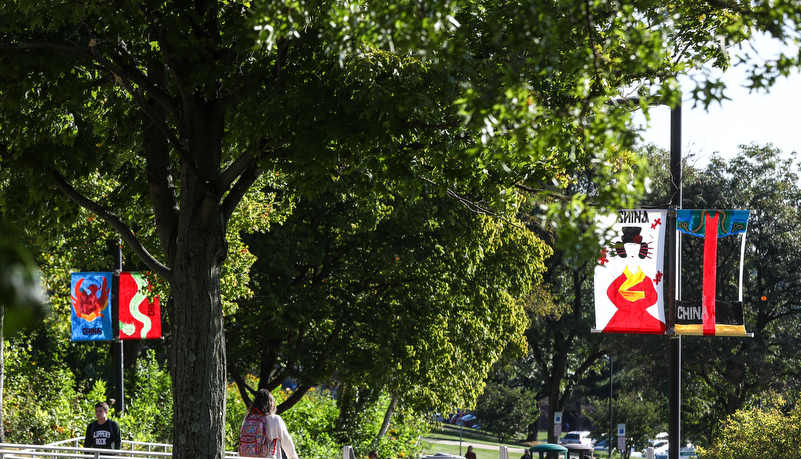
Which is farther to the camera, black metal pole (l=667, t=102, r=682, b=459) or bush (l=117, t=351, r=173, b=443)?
bush (l=117, t=351, r=173, b=443)

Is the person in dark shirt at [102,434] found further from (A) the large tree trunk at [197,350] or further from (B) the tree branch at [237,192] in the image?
(B) the tree branch at [237,192]

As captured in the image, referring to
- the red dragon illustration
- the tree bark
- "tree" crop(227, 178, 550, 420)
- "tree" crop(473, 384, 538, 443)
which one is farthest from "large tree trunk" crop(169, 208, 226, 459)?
"tree" crop(473, 384, 538, 443)

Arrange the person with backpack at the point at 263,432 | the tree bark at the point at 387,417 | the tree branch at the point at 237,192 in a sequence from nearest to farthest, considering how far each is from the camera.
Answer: the tree branch at the point at 237,192 → the person with backpack at the point at 263,432 → the tree bark at the point at 387,417

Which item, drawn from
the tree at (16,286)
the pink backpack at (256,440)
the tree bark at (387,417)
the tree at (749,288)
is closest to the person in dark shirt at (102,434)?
the pink backpack at (256,440)

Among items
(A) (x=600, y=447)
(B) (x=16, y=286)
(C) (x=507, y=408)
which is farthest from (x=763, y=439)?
(A) (x=600, y=447)

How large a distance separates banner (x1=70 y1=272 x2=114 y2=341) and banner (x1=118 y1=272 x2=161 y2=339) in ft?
0.82

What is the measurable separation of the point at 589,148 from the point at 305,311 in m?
14.5

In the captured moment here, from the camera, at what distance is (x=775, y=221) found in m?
33.3

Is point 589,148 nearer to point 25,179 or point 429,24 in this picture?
point 429,24

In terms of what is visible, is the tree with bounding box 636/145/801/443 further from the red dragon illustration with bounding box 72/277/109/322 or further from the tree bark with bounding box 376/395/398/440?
the red dragon illustration with bounding box 72/277/109/322

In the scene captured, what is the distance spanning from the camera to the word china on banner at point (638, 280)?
10.1 meters

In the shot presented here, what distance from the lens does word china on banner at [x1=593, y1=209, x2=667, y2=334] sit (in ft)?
33.3

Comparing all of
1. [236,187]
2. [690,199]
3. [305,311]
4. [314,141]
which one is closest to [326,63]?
[314,141]

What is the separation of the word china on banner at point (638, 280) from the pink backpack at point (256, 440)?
14.0 feet
